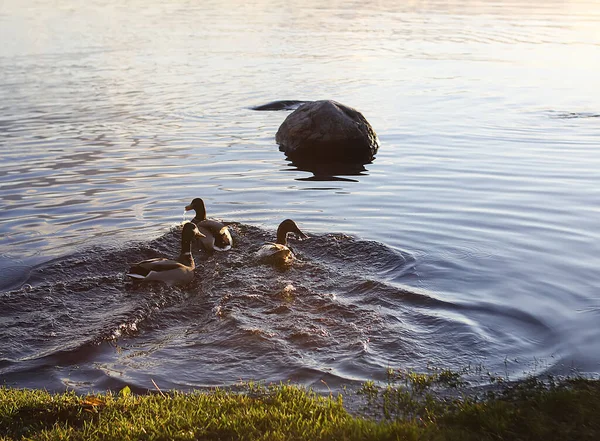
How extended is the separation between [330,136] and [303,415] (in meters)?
12.1

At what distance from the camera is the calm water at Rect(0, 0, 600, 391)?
308 inches

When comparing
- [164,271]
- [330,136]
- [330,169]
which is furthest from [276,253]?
[330,136]

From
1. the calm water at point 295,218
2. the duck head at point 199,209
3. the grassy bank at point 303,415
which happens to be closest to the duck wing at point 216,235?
the calm water at point 295,218

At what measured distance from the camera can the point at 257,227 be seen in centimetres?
1216

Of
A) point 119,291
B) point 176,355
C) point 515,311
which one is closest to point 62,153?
point 119,291

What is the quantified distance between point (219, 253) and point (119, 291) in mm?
2027

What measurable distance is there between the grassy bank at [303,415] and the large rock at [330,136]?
11194mm

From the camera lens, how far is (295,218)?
1259cm

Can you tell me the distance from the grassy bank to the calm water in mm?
802

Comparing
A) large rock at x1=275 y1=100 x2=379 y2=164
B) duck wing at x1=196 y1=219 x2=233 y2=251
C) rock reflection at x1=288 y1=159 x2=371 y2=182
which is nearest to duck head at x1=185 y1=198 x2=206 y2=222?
duck wing at x1=196 y1=219 x2=233 y2=251

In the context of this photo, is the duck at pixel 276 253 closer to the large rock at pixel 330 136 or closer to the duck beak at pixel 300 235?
the duck beak at pixel 300 235

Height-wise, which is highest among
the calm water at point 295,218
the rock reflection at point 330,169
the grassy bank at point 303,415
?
the grassy bank at point 303,415

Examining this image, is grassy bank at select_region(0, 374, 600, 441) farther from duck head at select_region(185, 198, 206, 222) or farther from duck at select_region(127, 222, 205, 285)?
duck head at select_region(185, 198, 206, 222)

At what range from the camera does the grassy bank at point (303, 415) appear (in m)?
5.43
